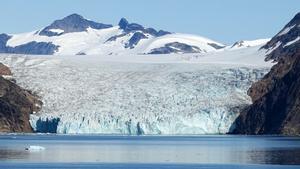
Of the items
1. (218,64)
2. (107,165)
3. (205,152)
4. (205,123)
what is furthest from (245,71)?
(107,165)

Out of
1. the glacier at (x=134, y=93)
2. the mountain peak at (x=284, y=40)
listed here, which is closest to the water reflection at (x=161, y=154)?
the glacier at (x=134, y=93)

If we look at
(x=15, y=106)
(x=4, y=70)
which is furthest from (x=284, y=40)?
(x=15, y=106)

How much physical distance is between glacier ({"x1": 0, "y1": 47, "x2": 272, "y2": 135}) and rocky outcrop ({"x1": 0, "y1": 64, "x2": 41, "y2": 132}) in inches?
40.1

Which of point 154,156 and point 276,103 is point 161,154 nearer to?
point 154,156

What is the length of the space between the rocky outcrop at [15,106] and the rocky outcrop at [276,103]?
22.8 meters

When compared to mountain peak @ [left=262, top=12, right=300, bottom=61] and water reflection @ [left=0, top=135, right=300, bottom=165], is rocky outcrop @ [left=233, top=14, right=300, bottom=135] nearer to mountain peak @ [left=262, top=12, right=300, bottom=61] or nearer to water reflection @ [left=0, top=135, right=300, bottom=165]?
mountain peak @ [left=262, top=12, right=300, bottom=61]

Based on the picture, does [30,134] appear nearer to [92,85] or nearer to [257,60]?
[92,85]

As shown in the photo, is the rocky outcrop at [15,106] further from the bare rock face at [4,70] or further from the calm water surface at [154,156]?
the calm water surface at [154,156]

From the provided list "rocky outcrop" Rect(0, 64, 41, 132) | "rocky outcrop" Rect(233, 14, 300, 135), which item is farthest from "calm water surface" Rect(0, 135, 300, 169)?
"rocky outcrop" Rect(0, 64, 41, 132)

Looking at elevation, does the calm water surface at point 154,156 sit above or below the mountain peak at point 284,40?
below

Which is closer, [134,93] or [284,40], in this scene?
[134,93]

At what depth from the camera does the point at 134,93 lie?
109 metres

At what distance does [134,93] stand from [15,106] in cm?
1490

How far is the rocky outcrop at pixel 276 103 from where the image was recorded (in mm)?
109688
